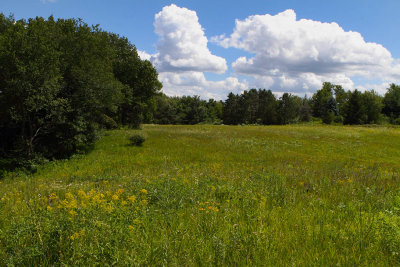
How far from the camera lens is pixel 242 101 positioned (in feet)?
312

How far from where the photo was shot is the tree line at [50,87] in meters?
15.5

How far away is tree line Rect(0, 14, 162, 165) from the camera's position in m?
15.5

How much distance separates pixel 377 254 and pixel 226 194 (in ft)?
10.3

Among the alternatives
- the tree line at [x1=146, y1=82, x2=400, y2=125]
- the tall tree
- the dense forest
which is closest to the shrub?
the dense forest

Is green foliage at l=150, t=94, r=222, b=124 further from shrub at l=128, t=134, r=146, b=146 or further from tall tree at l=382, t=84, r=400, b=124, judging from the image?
shrub at l=128, t=134, r=146, b=146

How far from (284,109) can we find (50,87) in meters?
78.2

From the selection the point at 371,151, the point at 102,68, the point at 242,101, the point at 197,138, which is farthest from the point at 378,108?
the point at 102,68

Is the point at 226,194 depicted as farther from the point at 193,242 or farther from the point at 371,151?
the point at 371,151

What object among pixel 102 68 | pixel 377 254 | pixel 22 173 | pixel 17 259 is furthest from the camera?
pixel 102 68

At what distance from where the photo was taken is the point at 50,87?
16109 millimetres

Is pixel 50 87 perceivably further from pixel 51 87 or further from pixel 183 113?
pixel 183 113

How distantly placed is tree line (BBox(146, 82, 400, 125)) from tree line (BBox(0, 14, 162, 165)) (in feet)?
172

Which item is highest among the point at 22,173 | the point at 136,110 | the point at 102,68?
the point at 102,68

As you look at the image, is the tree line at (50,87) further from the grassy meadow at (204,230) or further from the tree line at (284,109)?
→ the tree line at (284,109)
